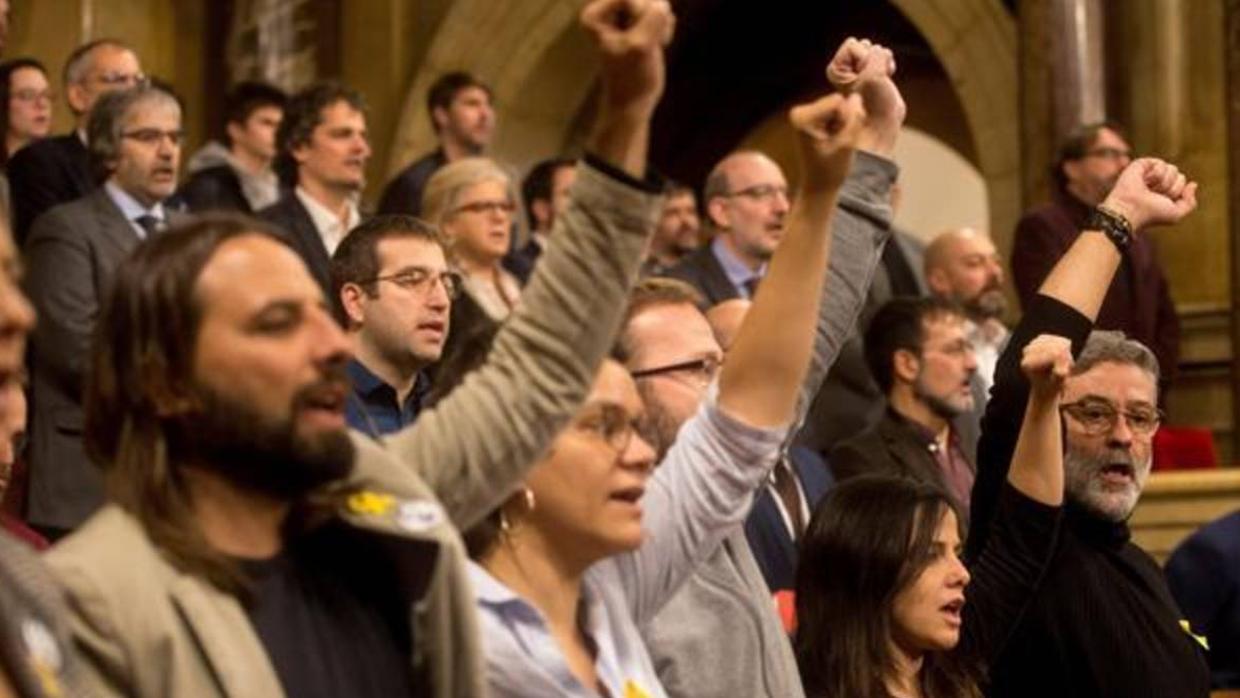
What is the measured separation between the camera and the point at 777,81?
43.8ft

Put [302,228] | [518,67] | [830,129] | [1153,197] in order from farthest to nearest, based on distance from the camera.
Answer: [518,67] → [302,228] → [1153,197] → [830,129]

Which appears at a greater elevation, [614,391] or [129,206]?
[614,391]

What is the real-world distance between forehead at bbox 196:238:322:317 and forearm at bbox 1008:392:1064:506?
1.81 metres

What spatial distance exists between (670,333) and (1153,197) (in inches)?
33.3

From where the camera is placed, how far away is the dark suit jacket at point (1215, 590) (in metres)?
5.84

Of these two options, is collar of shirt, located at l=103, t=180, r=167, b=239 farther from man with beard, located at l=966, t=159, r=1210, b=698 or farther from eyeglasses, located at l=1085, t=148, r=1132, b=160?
eyeglasses, located at l=1085, t=148, r=1132, b=160

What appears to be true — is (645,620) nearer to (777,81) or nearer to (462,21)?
(462,21)

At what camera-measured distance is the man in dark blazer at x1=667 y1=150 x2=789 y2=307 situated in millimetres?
7453

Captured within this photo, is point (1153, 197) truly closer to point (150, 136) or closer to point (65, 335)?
point (65, 335)

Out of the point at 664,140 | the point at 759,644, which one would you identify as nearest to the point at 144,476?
the point at 759,644

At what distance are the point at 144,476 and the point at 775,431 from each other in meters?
0.80

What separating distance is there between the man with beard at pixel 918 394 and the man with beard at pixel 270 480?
11.3ft

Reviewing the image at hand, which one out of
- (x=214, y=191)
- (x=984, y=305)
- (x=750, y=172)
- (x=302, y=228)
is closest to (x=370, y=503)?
(x=302, y=228)

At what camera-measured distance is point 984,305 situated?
7965mm
